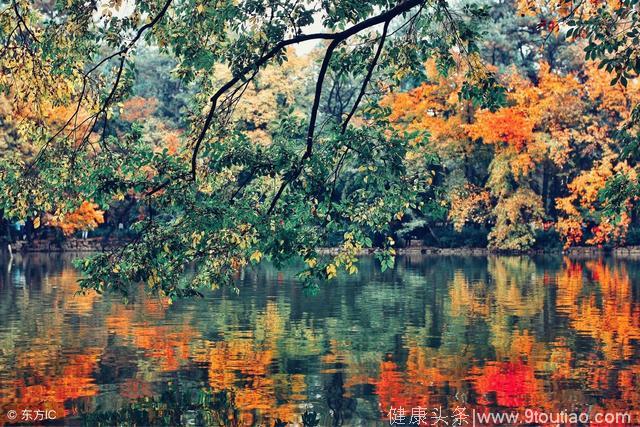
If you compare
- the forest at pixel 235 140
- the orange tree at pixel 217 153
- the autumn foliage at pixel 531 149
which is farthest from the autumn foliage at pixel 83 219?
the orange tree at pixel 217 153

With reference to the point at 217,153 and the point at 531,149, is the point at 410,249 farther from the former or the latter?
the point at 217,153

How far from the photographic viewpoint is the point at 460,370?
59.6 feet

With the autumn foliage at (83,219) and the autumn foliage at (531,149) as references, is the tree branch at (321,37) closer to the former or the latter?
the autumn foliage at (531,149)

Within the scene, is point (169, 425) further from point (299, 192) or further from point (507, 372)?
point (507, 372)

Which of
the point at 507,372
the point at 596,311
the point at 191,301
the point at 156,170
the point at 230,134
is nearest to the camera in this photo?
the point at 156,170

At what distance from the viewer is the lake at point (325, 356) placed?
14797 millimetres

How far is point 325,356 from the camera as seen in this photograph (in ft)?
66.3

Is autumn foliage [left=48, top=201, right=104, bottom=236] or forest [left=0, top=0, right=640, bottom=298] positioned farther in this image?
autumn foliage [left=48, top=201, right=104, bottom=236]

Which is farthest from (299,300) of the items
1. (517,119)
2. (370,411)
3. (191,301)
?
(517,119)

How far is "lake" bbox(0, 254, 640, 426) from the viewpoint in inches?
583

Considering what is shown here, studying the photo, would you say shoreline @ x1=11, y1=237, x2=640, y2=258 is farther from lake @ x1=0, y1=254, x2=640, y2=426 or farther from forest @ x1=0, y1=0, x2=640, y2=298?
forest @ x1=0, y1=0, x2=640, y2=298

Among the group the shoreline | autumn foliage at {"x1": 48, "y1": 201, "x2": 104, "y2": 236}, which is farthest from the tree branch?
autumn foliage at {"x1": 48, "y1": 201, "x2": 104, "y2": 236}

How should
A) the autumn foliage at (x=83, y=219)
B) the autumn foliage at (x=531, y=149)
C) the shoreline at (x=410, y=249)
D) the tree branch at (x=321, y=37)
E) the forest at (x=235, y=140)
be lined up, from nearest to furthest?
1. the tree branch at (x=321, y=37)
2. the forest at (x=235, y=140)
3. the autumn foliage at (x=531, y=149)
4. the shoreline at (x=410, y=249)
5. the autumn foliage at (x=83, y=219)

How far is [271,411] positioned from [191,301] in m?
19.2
